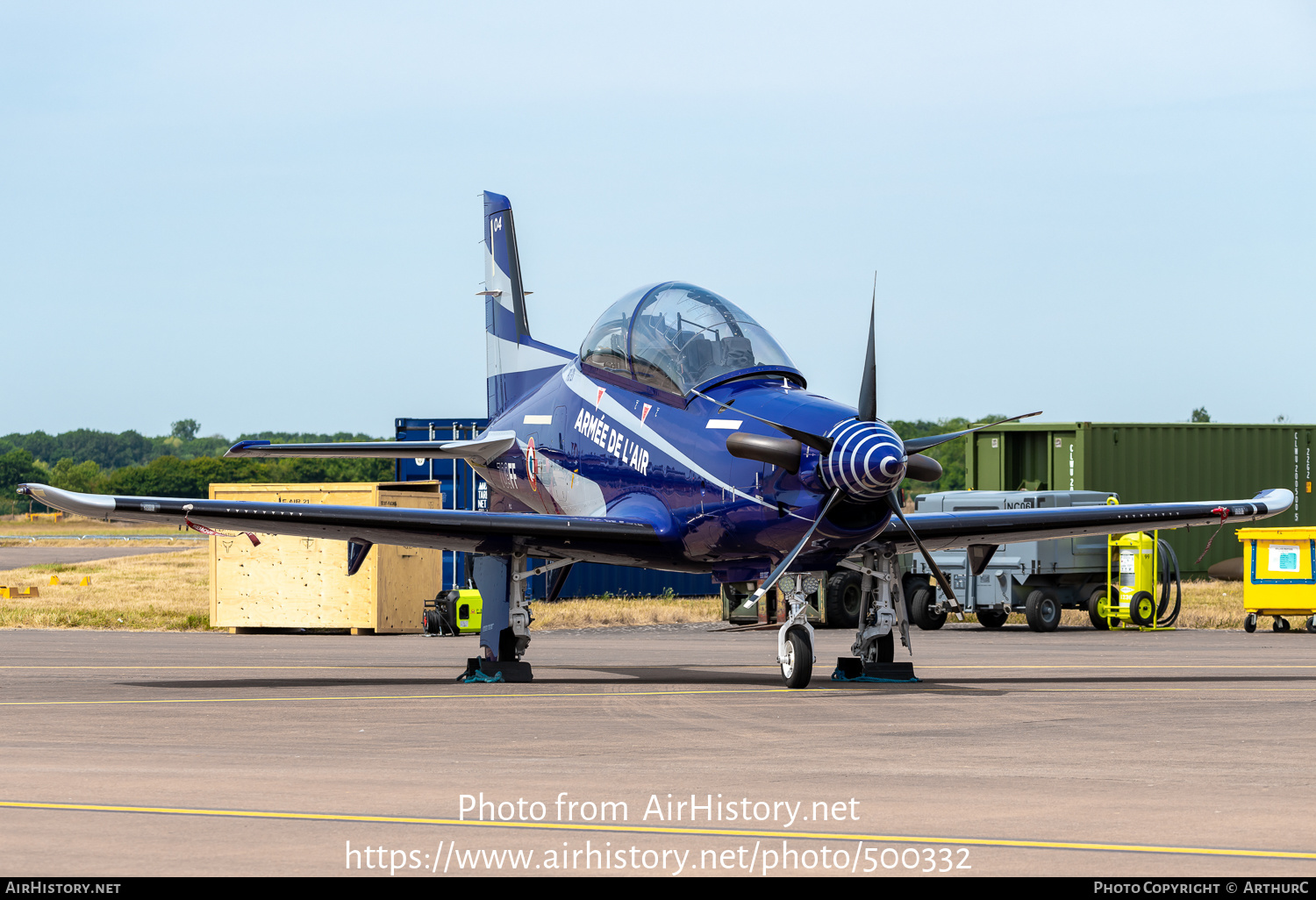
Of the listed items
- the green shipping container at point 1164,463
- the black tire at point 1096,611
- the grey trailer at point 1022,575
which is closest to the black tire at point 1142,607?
the black tire at point 1096,611

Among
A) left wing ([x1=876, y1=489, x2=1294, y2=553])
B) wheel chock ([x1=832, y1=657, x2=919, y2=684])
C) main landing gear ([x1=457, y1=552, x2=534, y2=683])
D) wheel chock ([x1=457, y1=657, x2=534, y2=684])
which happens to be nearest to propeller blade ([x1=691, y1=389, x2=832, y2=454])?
left wing ([x1=876, y1=489, x2=1294, y2=553])

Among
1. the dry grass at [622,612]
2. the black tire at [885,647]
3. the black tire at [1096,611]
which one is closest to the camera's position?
the black tire at [885,647]

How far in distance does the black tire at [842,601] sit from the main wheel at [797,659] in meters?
15.4

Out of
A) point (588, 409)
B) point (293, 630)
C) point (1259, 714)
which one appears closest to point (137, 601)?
point (293, 630)

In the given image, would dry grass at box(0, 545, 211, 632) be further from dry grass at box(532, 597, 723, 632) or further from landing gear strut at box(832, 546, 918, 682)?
landing gear strut at box(832, 546, 918, 682)

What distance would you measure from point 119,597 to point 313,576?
11.2 m

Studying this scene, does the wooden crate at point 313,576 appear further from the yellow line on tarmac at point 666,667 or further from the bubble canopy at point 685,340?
the bubble canopy at point 685,340

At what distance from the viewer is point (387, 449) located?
21.1 m

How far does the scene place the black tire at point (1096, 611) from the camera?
29094mm

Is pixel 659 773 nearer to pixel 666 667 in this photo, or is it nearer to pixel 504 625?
pixel 504 625

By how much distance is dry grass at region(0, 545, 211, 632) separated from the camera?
95.6 ft

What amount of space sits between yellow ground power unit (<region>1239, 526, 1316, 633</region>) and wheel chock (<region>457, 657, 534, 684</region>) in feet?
50.9

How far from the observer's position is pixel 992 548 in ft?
56.3

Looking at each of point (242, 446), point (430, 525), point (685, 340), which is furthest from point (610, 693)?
point (242, 446)
